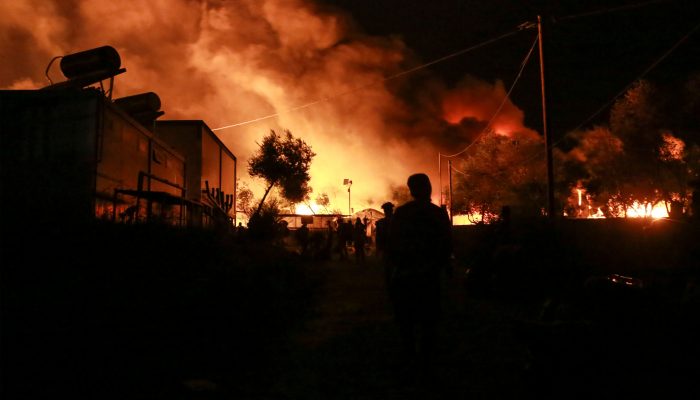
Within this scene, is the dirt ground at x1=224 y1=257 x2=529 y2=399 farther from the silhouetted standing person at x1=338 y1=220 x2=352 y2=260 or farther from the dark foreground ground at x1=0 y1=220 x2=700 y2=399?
the silhouetted standing person at x1=338 y1=220 x2=352 y2=260

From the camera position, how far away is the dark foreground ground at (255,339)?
3.83m

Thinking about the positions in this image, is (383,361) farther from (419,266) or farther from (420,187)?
(420,187)

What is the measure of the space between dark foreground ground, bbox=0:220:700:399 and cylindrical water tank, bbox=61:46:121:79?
6.00 metres

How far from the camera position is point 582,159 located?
46500 millimetres

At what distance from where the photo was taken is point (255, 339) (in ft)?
20.0

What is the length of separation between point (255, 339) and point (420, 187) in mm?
2455

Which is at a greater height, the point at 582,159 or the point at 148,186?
the point at 582,159

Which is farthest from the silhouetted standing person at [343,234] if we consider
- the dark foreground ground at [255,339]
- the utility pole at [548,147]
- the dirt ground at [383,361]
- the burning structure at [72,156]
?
the dark foreground ground at [255,339]

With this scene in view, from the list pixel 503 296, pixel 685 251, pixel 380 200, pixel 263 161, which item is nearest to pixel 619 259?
pixel 503 296

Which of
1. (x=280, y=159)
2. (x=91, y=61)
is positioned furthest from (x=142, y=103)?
(x=280, y=159)

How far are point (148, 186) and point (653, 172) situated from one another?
3676 centimetres

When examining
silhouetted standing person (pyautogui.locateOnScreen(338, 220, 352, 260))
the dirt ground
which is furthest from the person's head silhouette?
silhouetted standing person (pyautogui.locateOnScreen(338, 220, 352, 260))

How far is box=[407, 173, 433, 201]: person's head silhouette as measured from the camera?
5078mm

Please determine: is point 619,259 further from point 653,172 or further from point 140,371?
point 653,172
